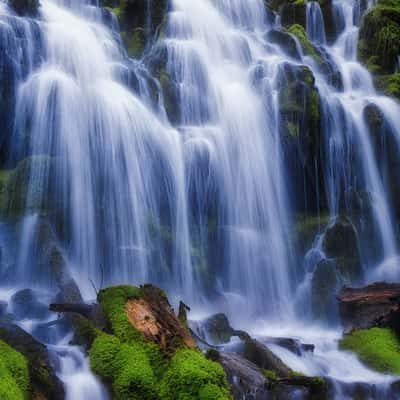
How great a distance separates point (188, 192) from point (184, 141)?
1.51 m

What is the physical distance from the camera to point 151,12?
20203 mm

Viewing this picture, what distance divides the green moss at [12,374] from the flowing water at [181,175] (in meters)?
1.97

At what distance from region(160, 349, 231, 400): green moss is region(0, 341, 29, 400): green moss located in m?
1.44

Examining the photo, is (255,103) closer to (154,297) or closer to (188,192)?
(188,192)

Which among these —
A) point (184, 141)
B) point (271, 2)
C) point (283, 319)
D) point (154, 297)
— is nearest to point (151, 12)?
point (271, 2)

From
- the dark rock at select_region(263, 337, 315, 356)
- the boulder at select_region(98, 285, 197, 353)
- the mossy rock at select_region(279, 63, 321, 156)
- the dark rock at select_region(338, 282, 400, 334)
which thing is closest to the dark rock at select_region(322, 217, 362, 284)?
the dark rock at select_region(338, 282, 400, 334)

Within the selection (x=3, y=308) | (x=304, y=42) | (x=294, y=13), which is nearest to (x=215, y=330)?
(x=3, y=308)

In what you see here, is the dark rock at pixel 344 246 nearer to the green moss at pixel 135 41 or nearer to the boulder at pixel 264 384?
the boulder at pixel 264 384

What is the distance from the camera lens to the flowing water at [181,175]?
432 inches

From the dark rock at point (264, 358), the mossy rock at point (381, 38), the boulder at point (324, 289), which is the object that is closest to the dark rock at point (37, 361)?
the dark rock at point (264, 358)

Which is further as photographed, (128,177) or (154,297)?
(128,177)

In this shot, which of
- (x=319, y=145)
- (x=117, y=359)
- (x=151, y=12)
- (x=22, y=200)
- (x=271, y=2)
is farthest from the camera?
(x=271, y=2)

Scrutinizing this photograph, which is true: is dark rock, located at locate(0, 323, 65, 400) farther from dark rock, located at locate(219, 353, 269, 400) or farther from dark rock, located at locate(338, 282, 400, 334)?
dark rock, located at locate(338, 282, 400, 334)

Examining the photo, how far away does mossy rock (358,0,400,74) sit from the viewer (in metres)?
19.3
